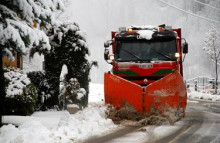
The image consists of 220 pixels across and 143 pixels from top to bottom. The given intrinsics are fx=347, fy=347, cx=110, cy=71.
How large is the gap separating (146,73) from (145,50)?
96 cm

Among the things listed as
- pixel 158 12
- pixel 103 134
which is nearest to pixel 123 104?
pixel 103 134

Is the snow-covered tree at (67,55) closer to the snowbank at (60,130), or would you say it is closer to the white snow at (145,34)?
the white snow at (145,34)

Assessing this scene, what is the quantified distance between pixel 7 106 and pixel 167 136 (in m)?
5.21

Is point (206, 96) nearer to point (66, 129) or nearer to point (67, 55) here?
point (67, 55)

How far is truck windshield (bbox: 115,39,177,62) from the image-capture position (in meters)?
11.1

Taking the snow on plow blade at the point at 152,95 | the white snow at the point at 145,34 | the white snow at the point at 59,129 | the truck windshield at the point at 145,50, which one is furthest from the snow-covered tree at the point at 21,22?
the white snow at the point at 145,34

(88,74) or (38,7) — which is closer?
(38,7)

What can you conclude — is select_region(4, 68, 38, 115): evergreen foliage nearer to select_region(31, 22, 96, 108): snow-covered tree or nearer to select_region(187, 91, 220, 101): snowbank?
select_region(31, 22, 96, 108): snow-covered tree

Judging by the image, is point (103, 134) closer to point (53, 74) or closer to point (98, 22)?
point (53, 74)

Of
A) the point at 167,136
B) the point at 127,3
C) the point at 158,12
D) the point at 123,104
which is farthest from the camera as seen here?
the point at 127,3

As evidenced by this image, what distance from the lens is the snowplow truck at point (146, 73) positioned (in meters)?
9.31

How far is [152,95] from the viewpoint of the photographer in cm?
925

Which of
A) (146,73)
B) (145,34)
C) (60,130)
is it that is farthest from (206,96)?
(60,130)

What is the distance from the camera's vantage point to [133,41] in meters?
11.4
